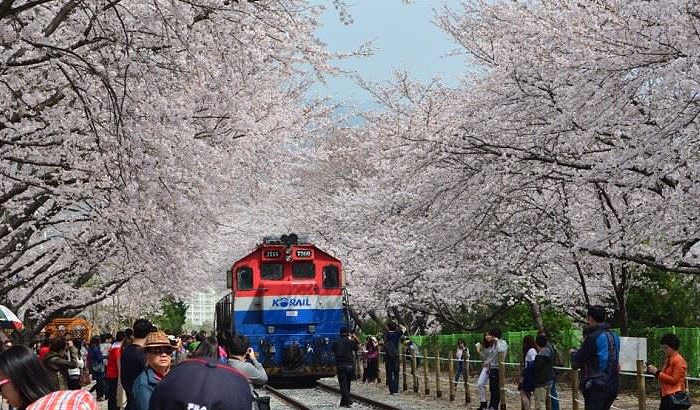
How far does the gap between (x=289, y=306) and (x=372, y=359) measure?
Answer: 5.16 metres

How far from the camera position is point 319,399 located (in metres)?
21.5

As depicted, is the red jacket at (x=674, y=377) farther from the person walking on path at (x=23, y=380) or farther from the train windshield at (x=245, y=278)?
the train windshield at (x=245, y=278)

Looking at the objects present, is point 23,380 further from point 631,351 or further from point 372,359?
point 372,359

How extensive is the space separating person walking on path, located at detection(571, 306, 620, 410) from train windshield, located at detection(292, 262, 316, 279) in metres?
14.1

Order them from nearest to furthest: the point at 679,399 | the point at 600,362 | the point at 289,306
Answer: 1. the point at 600,362
2. the point at 679,399
3. the point at 289,306

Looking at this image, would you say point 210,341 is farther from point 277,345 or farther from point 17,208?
point 277,345

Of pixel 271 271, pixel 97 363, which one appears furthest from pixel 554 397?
pixel 97 363

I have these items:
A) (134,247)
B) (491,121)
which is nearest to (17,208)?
(134,247)

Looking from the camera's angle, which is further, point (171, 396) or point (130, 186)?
point (130, 186)

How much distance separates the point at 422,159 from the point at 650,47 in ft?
A: 19.3

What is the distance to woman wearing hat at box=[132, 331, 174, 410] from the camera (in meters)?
6.71

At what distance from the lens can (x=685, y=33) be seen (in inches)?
441

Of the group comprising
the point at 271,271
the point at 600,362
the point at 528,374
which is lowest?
the point at 528,374

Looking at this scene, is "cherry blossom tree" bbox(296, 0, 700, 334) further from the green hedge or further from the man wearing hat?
the man wearing hat
